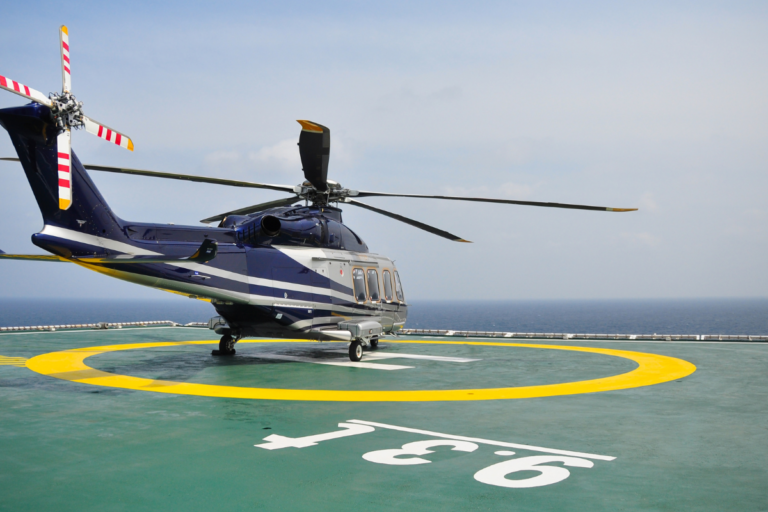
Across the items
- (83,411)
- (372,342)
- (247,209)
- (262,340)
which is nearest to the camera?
(83,411)

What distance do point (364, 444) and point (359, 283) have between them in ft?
34.7

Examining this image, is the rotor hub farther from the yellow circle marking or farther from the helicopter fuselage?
the yellow circle marking

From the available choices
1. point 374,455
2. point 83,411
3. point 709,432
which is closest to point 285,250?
point 83,411

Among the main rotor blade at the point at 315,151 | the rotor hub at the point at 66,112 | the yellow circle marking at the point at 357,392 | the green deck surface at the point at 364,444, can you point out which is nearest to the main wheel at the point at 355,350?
the green deck surface at the point at 364,444

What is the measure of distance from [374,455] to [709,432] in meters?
4.96

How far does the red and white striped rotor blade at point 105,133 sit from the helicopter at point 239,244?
2 cm

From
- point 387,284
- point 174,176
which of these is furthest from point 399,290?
point 174,176

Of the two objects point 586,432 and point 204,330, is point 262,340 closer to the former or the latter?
point 204,330

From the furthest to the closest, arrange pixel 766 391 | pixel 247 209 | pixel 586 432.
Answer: pixel 247 209 < pixel 766 391 < pixel 586 432

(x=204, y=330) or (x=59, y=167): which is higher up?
(x=59, y=167)

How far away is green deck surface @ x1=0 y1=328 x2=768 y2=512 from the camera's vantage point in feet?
19.9

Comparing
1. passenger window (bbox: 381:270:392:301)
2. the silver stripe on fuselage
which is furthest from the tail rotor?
passenger window (bbox: 381:270:392:301)

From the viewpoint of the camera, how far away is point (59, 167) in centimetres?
1148

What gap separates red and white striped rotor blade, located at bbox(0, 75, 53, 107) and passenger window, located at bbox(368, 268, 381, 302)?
33.1 ft
